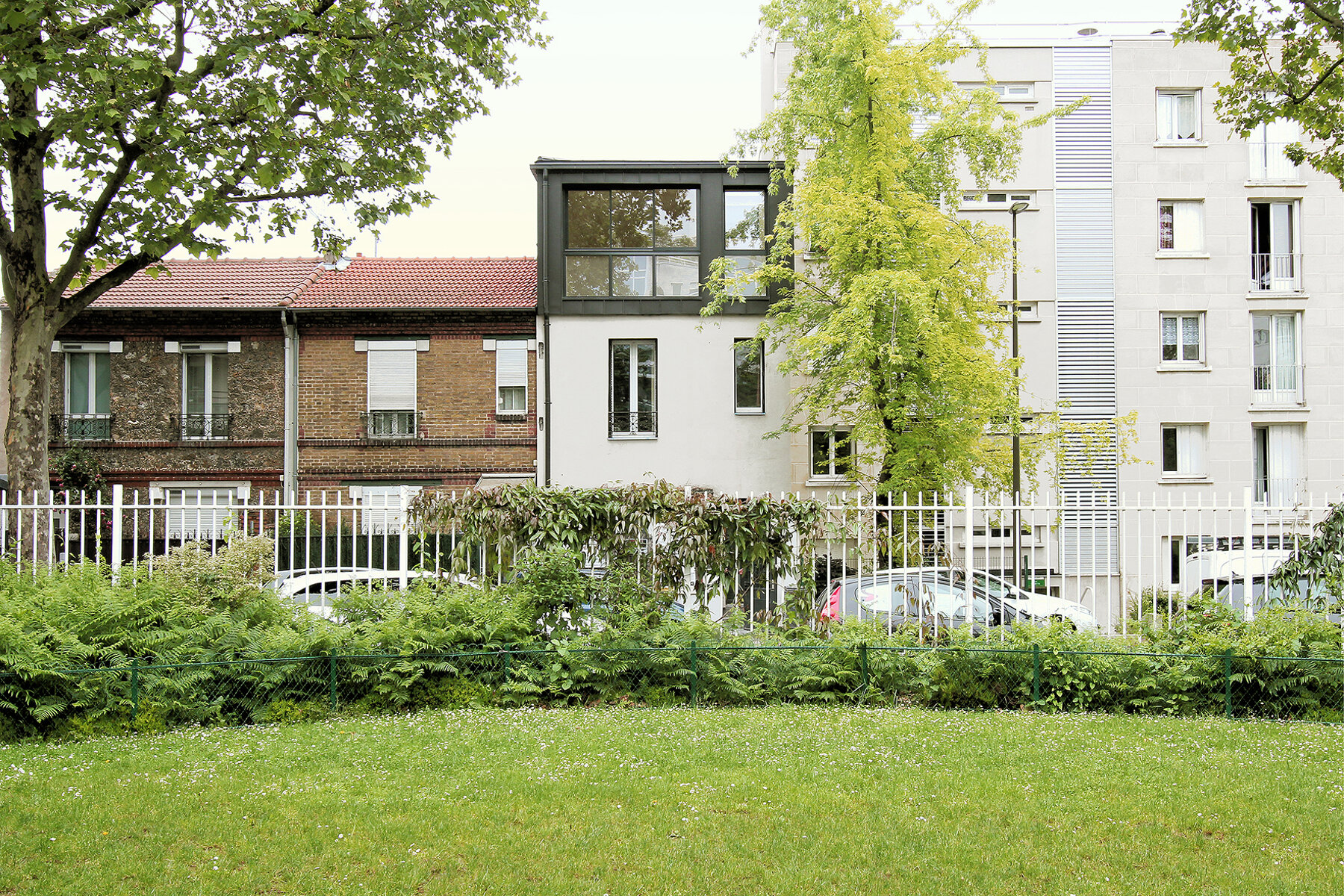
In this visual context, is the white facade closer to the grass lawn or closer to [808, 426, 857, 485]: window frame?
[808, 426, 857, 485]: window frame

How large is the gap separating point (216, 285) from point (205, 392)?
2850mm

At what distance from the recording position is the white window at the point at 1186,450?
24422mm

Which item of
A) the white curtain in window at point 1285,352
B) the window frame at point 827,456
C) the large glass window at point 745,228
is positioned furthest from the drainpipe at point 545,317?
the white curtain in window at point 1285,352

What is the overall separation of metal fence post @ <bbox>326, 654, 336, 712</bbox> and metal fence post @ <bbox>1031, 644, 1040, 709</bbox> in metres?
6.52

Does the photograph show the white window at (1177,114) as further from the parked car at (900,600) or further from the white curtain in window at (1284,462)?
the parked car at (900,600)

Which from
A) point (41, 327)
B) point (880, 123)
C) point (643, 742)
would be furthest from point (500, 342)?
point (643, 742)

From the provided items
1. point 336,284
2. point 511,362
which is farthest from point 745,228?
point 336,284

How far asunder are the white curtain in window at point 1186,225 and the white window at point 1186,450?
485 cm

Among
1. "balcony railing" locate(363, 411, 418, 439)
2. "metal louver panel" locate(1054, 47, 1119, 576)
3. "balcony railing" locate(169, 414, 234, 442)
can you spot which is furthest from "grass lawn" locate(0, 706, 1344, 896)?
"metal louver panel" locate(1054, 47, 1119, 576)

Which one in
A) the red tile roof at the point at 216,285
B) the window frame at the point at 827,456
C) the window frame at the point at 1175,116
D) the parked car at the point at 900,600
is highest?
the window frame at the point at 1175,116

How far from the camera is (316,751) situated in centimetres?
717

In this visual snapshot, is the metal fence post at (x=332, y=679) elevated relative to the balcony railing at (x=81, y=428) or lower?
lower

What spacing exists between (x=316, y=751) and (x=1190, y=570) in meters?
14.0

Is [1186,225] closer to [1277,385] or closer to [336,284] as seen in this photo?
[1277,385]
